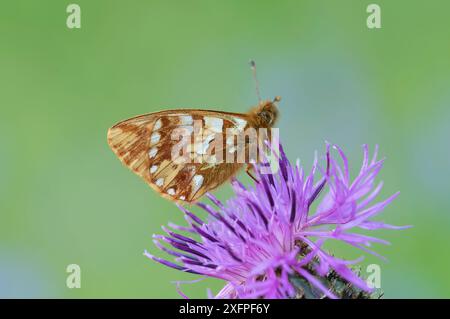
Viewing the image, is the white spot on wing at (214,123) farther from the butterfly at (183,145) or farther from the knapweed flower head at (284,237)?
the knapweed flower head at (284,237)

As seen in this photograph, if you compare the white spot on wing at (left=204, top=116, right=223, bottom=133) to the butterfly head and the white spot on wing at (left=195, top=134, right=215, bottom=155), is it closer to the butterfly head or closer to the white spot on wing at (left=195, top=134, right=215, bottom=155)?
the white spot on wing at (left=195, top=134, right=215, bottom=155)

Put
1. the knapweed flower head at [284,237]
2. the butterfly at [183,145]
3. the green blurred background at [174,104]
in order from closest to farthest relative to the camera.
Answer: the knapweed flower head at [284,237] < the butterfly at [183,145] < the green blurred background at [174,104]

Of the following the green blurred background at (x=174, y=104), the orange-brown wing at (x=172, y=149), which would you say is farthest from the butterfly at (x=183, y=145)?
the green blurred background at (x=174, y=104)

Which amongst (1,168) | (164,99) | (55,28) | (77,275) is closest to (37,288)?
(77,275)
